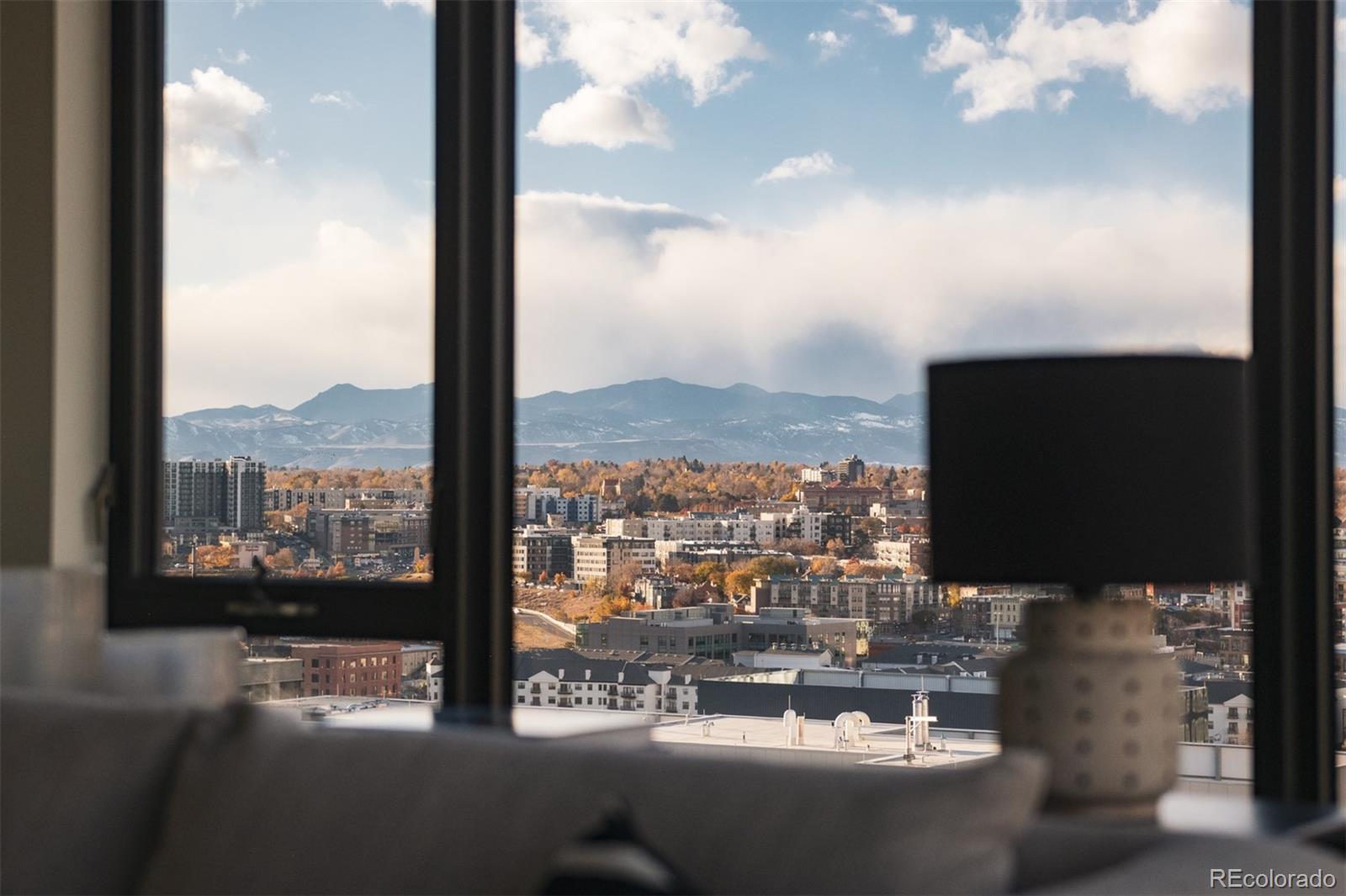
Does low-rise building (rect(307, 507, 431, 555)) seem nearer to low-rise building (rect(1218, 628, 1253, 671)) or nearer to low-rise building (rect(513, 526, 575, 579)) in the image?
low-rise building (rect(513, 526, 575, 579))

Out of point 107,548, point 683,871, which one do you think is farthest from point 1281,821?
point 107,548

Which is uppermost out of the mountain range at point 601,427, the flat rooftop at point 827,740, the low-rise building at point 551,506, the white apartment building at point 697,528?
the mountain range at point 601,427

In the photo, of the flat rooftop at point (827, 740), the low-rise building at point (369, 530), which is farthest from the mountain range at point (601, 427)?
the flat rooftop at point (827, 740)

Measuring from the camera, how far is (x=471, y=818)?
4.91 feet

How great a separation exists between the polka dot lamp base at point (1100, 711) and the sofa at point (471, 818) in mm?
130

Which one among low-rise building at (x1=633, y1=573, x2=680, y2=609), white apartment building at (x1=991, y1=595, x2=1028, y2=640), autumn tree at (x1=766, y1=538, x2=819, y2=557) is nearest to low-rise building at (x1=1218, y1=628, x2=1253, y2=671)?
white apartment building at (x1=991, y1=595, x2=1028, y2=640)

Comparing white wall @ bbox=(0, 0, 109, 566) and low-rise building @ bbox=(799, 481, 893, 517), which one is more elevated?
white wall @ bbox=(0, 0, 109, 566)

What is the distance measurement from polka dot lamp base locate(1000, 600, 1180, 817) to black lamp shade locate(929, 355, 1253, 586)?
Result: 0.09m

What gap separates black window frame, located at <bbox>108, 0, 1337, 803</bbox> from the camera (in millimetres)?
2072

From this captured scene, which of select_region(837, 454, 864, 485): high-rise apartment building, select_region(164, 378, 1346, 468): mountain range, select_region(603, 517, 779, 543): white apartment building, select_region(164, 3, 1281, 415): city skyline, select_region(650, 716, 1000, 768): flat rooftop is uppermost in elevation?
select_region(164, 3, 1281, 415): city skyline

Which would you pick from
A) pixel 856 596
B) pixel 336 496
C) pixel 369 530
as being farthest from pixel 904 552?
pixel 336 496

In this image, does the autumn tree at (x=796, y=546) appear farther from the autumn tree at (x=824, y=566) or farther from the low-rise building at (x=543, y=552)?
the low-rise building at (x=543, y=552)

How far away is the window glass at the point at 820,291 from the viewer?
2.23 metres

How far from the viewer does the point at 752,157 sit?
2.61 m
